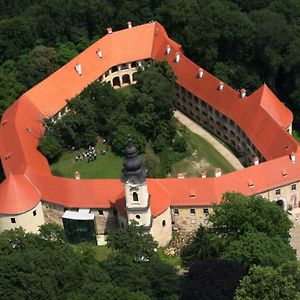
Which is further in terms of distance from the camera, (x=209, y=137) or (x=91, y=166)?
(x=209, y=137)

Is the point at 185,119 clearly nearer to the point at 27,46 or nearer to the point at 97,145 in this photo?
the point at 97,145

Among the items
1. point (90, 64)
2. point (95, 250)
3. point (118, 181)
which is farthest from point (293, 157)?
point (90, 64)

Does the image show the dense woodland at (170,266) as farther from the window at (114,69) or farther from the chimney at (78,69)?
the window at (114,69)

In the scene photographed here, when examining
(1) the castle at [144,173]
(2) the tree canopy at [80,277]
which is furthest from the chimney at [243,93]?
(2) the tree canopy at [80,277]

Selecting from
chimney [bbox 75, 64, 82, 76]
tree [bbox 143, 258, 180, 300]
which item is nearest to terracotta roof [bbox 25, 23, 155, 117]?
chimney [bbox 75, 64, 82, 76]

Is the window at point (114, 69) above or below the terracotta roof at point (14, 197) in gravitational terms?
above

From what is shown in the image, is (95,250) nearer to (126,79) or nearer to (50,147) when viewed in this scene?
(50,147)

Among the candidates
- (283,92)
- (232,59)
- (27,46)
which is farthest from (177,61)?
(27,46)
